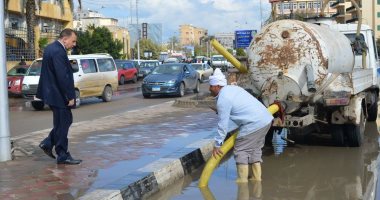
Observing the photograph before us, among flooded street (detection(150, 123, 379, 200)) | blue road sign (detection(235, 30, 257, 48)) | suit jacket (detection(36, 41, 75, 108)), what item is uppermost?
blue road sign (detection(235, 30, 257, 48))

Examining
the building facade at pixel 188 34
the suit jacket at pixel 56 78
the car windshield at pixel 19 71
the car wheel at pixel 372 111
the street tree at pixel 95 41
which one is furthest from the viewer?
the building facade at pixel 188 34

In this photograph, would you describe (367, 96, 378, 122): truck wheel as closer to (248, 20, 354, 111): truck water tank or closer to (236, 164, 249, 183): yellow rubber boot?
(248, 20, 354, 111): truck water tank

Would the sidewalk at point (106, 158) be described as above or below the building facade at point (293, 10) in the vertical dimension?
below

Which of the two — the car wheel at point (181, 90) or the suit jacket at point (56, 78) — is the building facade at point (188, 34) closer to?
the car wheel at point (181, 90)

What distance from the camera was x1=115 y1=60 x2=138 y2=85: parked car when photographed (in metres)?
36.9

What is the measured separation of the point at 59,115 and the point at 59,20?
133ft

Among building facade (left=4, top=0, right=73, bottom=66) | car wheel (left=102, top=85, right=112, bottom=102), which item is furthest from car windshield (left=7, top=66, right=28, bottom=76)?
car wheel (left=102, top=85, right=112, bottom=102)

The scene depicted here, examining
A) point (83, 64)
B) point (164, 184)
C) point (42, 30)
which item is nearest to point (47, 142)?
point (164, 184)

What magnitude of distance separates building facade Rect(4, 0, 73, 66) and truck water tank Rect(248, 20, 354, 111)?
63.7 ft

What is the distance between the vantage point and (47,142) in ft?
26.0

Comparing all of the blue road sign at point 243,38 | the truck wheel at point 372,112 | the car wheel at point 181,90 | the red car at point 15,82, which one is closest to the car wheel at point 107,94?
the car wheel at point 181,90

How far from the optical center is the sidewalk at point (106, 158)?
6.38m

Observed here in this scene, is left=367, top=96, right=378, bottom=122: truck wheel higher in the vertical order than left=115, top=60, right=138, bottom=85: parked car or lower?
lower

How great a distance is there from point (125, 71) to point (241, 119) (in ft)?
102
